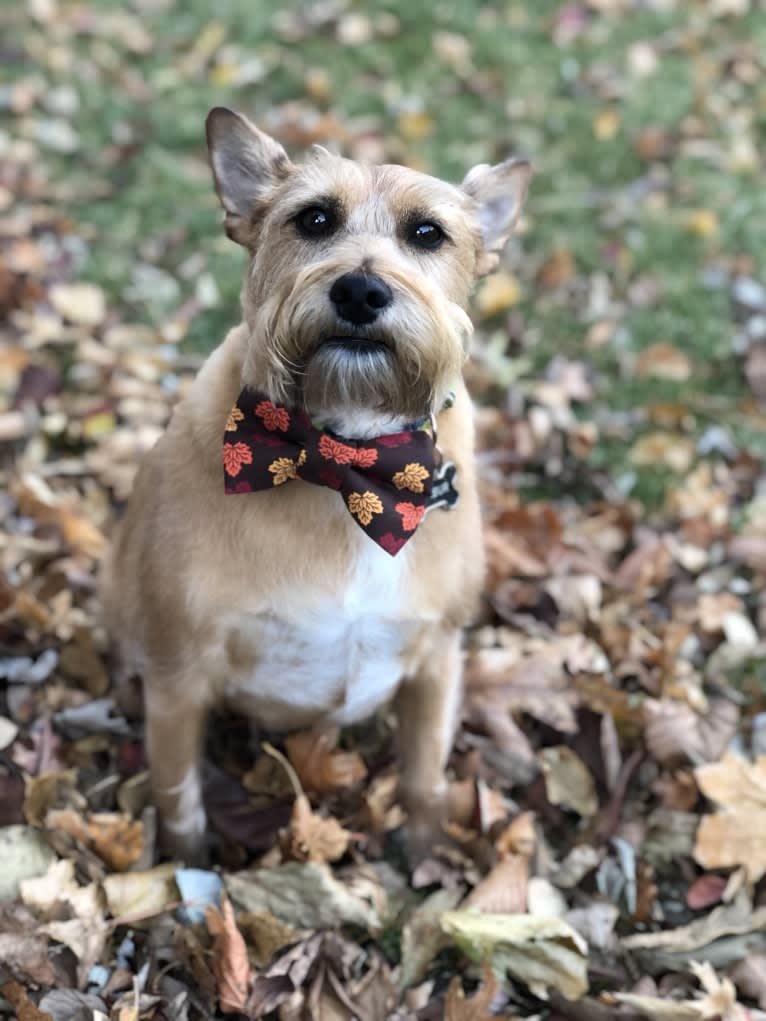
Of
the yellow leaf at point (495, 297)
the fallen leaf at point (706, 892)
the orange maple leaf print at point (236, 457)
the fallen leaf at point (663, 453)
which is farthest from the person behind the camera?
the yellow leaf at point (495, 297)

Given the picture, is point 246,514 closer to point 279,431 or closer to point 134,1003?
point 279,431

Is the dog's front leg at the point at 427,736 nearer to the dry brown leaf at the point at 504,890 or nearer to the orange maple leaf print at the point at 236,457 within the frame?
the dry brown leaf at the point at 504,890

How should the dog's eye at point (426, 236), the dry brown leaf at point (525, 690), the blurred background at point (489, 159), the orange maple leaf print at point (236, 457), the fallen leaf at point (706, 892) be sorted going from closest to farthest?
1. the orange maple leaf print at point (236, 457)
2. the dog's eye at point (426, 236)
3. the fallen leaf at point (706, 892)
4. the dry brown leaf at point (525, 690)
5. the blurred background at point (489, 159)

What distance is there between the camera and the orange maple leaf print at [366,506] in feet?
7.89

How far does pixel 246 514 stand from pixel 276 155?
2.89ft

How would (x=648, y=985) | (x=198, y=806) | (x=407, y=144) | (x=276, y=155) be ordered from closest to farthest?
(x=276, y=155) → (x=648, y=985) → (x=198, y=806) → (x=407, y=144)

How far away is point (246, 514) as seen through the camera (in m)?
2.54

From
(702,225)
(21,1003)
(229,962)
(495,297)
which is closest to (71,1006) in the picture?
(21,1003)

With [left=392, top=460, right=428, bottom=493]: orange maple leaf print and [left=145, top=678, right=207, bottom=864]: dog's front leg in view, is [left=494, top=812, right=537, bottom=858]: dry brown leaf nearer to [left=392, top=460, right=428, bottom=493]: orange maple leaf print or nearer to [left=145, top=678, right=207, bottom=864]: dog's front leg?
[left=145, top=678, right=207, bottom=864]: dog's front leg

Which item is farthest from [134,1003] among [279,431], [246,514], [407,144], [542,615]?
[407,144]

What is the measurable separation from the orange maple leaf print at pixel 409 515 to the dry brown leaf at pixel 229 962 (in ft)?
3.65

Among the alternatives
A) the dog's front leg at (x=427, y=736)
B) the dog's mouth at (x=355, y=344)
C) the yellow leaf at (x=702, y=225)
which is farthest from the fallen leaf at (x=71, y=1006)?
the yellow leaf at (x=702, y=225)

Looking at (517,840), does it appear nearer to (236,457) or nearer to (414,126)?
(236,457)

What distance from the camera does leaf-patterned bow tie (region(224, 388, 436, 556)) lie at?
2406 millimetres
